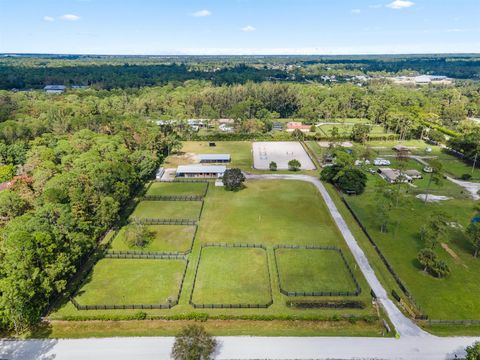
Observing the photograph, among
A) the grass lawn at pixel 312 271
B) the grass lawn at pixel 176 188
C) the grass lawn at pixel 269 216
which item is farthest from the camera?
the grass lawn at pixel 176 188

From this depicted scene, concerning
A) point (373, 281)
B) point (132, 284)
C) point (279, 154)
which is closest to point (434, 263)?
point (373, 281)

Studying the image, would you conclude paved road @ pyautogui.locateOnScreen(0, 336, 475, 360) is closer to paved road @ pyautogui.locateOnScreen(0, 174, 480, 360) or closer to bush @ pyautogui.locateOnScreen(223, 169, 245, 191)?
paved road @ pyautogui.locateOnScreen(0, 174, 480, 360)

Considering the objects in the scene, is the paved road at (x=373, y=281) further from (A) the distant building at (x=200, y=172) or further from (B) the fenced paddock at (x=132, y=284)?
(B) the fenced paddock at (x=132, y=284)

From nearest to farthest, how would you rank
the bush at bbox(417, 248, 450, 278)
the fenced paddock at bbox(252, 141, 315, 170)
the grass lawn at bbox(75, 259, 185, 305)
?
the grass lawn at bbox(75, 259, 185, 305) → the bush at bbox(417, 248, 450, 278) → the fenced paddock at bbox(252, 141, 315, 170)

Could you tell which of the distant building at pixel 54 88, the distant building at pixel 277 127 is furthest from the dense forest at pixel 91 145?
the distant building at pixel 54 88

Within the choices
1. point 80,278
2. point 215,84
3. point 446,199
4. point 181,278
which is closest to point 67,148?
point 80,278

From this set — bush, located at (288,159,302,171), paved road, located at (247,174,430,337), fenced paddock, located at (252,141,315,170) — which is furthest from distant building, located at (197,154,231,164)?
paved road, located at (247,174,430,337)
